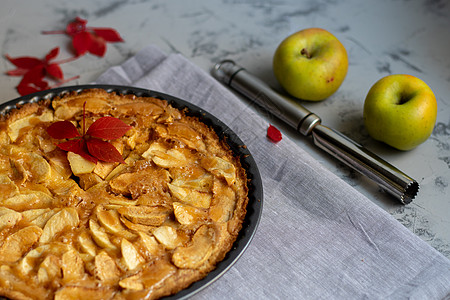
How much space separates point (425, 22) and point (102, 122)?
1.95 metres

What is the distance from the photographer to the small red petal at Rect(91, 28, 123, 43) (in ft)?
8.30

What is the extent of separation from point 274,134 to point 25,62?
1.29 metres

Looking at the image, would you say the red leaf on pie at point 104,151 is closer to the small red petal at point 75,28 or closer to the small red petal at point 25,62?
the small red petal at point 25,62

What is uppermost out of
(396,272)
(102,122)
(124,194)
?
(102,122)

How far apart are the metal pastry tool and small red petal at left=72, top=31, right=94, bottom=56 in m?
0.66

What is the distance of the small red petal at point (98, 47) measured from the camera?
2.45m

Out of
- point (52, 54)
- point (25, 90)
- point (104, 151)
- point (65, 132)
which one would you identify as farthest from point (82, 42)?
point (104, 151)

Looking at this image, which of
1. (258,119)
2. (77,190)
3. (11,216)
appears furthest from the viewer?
(258,119)

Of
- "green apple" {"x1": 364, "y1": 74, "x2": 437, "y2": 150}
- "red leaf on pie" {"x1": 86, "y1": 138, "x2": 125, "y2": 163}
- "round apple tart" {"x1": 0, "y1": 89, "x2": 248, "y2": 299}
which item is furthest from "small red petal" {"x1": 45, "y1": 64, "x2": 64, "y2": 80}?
"green apple" {"x1": 364, "y1": 74, "x2": 437, "y2": 150}

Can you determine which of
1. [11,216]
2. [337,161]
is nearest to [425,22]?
[337,161]

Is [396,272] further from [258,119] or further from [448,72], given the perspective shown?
[448,72]

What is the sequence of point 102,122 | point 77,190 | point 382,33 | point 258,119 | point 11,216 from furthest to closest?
point 382,33 < point 258,119 < point 102,122 < point 77,190 < point 11,216

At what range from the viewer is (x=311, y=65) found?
2.13m

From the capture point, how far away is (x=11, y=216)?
55.7 inches
